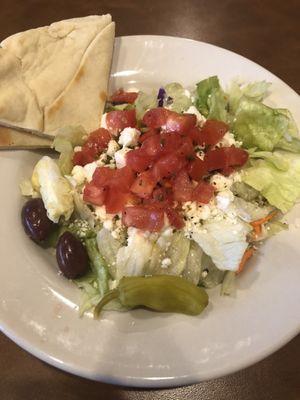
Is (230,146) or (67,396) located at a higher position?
(230,146)

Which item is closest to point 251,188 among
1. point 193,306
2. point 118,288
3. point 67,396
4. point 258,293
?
A: point 258,293

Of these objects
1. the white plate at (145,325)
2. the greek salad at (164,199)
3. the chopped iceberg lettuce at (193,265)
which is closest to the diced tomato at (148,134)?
the greek salad at (164,199)

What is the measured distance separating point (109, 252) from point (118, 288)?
0.82 feet

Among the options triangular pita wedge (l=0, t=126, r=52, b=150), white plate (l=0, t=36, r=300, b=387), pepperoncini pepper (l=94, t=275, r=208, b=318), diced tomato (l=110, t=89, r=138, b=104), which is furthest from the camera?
diced tomato (l=110, t=89, r=138, b=104)

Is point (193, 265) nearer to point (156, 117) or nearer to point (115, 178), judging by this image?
point (115, 178)

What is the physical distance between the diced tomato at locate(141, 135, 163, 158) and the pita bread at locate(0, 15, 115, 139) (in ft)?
1.39

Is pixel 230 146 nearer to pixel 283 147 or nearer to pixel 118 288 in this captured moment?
pixel 283 147

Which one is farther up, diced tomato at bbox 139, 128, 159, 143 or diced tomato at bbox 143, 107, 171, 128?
diced tomato at bbox 143, 107, 171, 128

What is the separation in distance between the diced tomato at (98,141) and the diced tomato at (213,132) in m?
0.53

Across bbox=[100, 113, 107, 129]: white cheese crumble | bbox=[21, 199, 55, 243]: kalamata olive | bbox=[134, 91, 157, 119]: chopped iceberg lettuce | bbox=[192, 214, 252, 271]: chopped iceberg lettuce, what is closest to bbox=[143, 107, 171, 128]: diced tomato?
bbox=[134, 91, 157, 119]: chopped iceberg lettuce

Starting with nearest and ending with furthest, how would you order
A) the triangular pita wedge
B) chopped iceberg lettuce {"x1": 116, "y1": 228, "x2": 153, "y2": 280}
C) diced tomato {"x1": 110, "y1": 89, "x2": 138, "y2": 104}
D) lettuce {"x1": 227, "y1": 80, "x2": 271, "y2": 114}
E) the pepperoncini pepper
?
1. the pepperoncini pepper
2. chopped iceberg lettuce {"x1": 116, "y1": 228, "x2": 153, "y2": 280}
3. the triangular pita wedge
4. lettuce {"x1": 227, "y1": 80, "x2": 271, "y2": 114}
5. diced tomato {"x1": 110, "y1": 89, "x2": 138, "y2": 104}

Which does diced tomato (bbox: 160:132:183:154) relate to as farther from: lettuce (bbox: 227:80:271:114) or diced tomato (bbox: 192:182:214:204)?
lettuce (bbox: 227:80:271:114)

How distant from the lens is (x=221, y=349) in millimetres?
1628

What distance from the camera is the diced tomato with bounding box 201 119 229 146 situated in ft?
7.18
